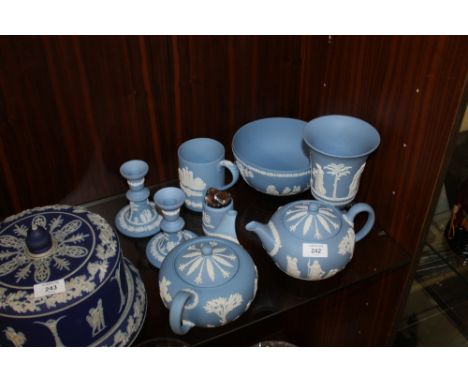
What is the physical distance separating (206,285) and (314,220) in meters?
0.27

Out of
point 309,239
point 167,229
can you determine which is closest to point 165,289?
point 167,229

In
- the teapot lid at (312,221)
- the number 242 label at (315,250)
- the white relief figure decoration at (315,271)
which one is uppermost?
the teapot lid at (312,221)

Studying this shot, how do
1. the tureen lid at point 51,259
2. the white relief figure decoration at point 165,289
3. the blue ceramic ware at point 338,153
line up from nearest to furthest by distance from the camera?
the tureen lid at point 51,259 → the white relief figure decoration at point 165,289 → the blue ceramic ware at point 338,153

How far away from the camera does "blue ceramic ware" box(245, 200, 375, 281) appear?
994 mm

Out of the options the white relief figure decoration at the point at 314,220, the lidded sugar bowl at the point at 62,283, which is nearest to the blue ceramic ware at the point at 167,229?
the lidded sugar bowl at the point at 62,283

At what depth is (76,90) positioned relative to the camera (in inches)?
43.0

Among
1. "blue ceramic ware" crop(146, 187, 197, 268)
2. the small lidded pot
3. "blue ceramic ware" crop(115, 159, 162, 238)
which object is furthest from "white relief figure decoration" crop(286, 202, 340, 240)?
"blue ceramic ware" crop(115, 159, 162, 238)

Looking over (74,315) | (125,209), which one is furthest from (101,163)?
(74,315)

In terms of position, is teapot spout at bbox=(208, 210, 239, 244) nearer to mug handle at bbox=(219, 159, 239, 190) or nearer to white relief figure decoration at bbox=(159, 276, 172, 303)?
mug handle at bbox=(219, 159, 239, 190)

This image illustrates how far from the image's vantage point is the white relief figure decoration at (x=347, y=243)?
39.4 inches

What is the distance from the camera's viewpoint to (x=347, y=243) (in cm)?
101

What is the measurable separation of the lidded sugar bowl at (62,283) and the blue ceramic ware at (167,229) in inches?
5.7

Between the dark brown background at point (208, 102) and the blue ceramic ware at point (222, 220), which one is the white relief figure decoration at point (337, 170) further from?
the blue ceramic ware at point (222, 220)

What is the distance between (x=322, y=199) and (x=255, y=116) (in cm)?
35
